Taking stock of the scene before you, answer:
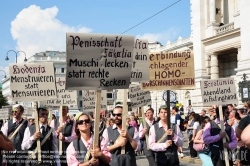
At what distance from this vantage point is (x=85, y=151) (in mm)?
Answer: 4883

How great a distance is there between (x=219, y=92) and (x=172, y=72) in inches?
58.3

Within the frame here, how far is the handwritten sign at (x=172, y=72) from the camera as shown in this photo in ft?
25.0

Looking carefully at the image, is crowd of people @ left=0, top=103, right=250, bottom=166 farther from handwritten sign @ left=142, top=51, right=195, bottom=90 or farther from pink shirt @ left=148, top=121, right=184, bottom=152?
handwritten sign @ left=142, top=51, right=195, bottom=90

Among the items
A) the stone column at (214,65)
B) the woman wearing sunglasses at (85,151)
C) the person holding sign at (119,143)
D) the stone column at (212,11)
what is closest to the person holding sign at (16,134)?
the person holding sign at (119,143)

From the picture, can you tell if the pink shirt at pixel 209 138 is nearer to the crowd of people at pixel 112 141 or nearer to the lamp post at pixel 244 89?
the crowd of people at pixel 112 141

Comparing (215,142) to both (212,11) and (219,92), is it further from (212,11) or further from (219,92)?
(212,11)

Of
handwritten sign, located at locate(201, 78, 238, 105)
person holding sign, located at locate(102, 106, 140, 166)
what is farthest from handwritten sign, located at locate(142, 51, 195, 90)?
person holding sign, located at locate(102, 106, 140, 166)

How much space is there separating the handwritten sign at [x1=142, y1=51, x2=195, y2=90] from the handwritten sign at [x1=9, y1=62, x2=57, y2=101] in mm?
1925

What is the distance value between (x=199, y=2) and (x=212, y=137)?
856 inches

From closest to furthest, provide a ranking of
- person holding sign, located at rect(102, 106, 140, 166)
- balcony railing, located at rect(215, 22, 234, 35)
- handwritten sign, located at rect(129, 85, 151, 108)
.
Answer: person holding sign, located at rect(102, 106, 140, 166) < handwritten sign, located at rect(129, 85, 151, 108) < balcony railing, located at rect(215, 22, 234, 35)

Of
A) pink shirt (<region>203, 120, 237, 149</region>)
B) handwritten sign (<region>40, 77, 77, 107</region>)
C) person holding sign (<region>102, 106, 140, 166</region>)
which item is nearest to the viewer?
person holding sign (<region>102, 106, 140, 166</region>)

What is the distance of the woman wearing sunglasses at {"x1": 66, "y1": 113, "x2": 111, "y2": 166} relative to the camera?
4734 mm

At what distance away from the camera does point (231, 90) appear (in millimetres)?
8500

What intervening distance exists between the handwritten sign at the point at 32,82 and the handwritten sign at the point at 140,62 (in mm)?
1680
